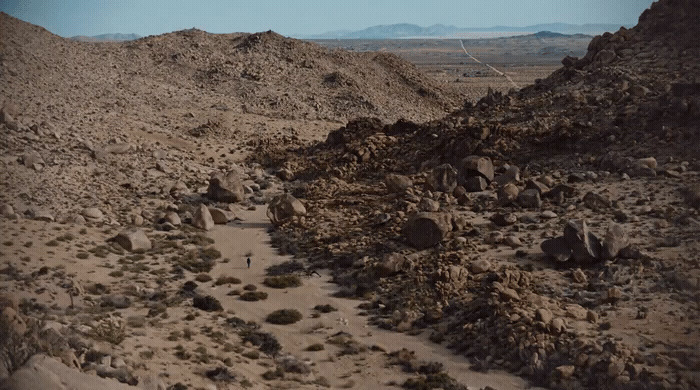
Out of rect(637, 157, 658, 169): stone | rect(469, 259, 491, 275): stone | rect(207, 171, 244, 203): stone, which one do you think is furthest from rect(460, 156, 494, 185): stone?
rect(207, 171, 244, 203): stone

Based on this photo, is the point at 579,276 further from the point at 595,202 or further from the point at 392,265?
the point at 392,265

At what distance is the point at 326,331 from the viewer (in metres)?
19.2

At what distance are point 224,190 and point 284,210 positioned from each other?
12.7ft

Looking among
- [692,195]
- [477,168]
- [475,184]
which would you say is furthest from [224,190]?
[692,195]

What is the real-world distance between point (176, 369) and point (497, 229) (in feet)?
42.6

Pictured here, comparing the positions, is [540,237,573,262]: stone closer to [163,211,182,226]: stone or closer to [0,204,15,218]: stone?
[163,211,182,226]: stone

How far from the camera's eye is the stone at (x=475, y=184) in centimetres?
2800

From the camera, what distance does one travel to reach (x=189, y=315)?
1909 centimetres

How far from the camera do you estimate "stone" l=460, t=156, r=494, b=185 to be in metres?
28.4

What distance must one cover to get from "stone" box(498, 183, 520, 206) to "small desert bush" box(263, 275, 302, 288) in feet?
28.4

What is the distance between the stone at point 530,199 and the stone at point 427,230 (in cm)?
367

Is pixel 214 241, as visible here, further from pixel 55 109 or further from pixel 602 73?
pixel 602 73

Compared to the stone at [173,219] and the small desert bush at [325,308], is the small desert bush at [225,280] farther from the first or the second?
the stone at [173,219]

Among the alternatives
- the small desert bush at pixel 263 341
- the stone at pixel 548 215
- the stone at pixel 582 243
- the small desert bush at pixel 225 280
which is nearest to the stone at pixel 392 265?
the small desert bush at pixel 225 280
